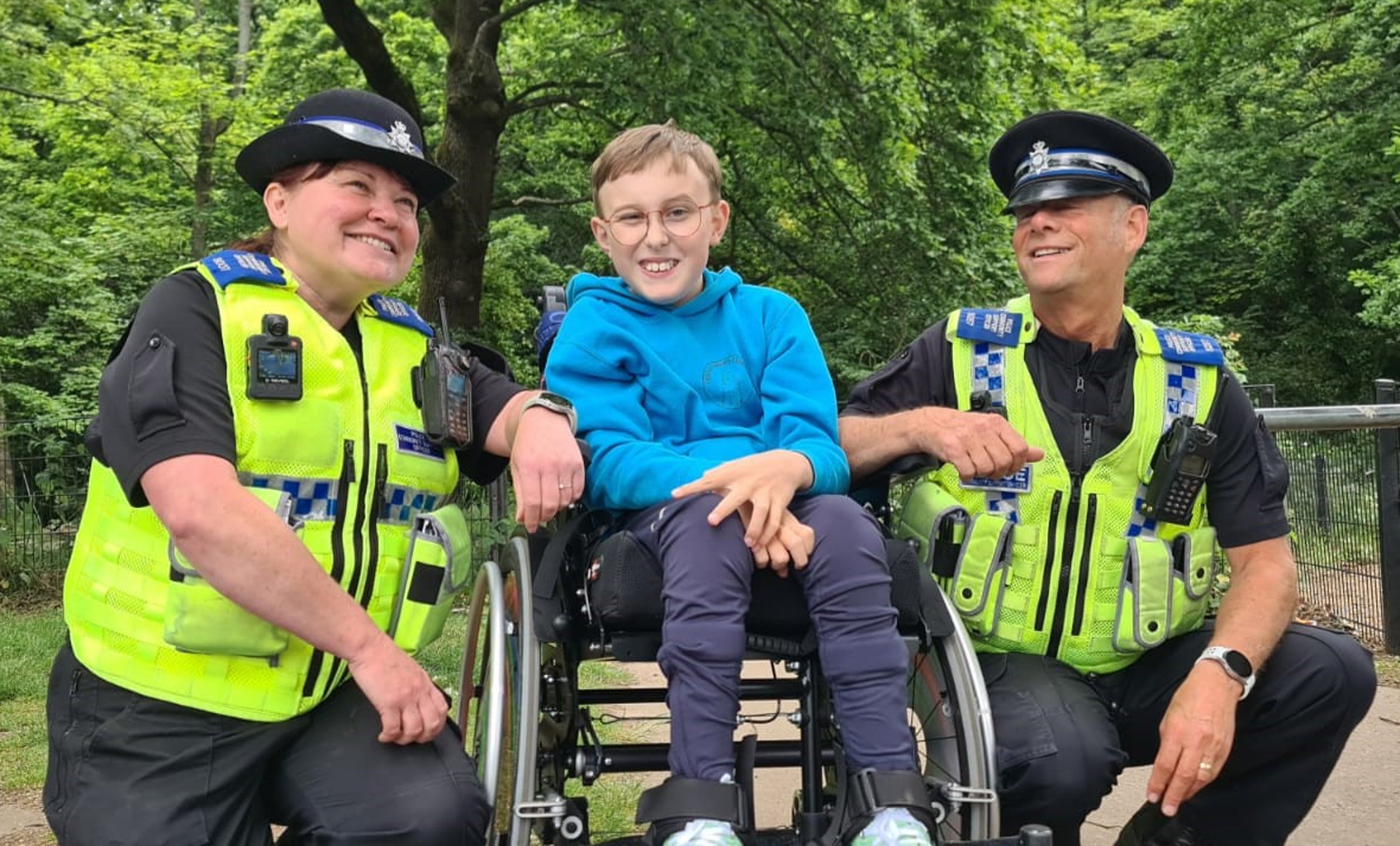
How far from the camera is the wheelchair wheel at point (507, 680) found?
226 centimetres

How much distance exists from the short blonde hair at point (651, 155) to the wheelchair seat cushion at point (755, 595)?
2.64ft

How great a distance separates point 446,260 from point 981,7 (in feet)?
16.5

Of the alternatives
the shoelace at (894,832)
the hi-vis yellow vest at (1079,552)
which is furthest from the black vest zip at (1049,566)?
the shoelace at (894,832)

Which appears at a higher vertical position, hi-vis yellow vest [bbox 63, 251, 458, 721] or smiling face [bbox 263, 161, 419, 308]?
smiling face [bbox 263, 161, 419, 308]

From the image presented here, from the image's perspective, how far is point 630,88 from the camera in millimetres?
10242

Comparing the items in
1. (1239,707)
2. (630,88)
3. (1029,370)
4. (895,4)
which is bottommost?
(1239,707)

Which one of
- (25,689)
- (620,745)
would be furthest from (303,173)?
(25,689)

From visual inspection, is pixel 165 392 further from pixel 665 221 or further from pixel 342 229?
pixel 665 221

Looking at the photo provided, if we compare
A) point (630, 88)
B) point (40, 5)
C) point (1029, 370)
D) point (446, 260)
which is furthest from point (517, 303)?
point (1029, 370)

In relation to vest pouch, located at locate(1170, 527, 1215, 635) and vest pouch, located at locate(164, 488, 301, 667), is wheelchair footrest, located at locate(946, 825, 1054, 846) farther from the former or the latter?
vest pouch, located at locate(164, 488, 301, 667)

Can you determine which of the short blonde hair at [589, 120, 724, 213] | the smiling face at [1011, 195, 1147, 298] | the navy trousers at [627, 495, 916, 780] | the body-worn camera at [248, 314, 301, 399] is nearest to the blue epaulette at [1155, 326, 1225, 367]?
the smiling face at [1011, 195, 1147, 298]

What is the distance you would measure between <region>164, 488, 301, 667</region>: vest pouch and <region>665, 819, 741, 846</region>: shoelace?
825 millimetres

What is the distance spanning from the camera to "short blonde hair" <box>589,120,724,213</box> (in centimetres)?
264

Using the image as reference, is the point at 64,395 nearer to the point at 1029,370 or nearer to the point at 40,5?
the point at 40,5
